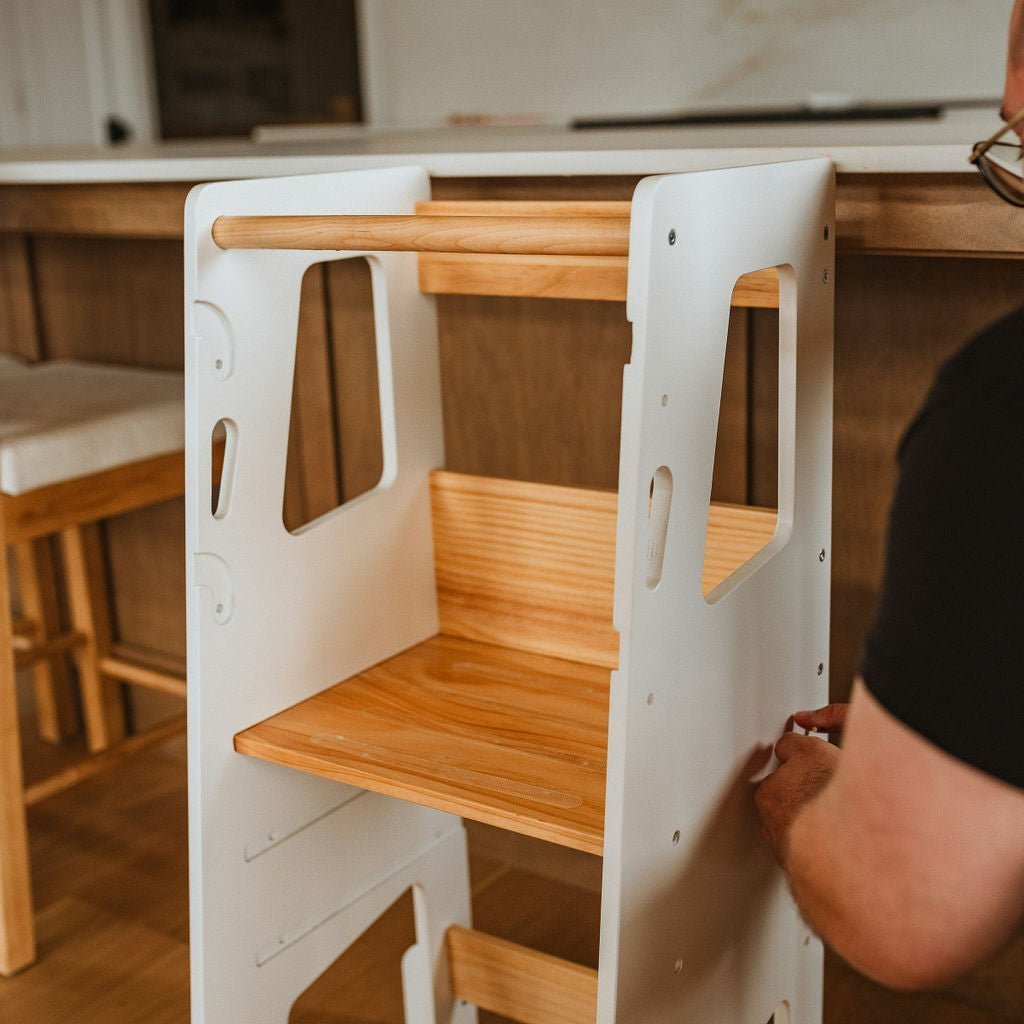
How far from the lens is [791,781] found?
101cm

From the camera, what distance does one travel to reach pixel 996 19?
3.28m

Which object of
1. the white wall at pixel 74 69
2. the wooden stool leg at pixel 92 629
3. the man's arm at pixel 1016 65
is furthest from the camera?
the white wall at pixel 74 69

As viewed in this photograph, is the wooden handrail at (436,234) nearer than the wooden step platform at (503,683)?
Yes

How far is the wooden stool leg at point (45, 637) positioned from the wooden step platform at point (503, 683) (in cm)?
101

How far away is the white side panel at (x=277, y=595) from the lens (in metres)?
1.09

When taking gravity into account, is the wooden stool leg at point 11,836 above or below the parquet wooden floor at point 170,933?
above

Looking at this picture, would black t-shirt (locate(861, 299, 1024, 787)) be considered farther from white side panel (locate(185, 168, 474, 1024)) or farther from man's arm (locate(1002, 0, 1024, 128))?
white side panel (locate(185, 168, 474, 1024))

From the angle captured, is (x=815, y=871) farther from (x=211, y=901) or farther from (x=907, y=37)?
(x=907, y=37)

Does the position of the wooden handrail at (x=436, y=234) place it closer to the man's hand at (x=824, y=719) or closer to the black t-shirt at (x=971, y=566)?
the black t-shirt at (x=971, y=566)

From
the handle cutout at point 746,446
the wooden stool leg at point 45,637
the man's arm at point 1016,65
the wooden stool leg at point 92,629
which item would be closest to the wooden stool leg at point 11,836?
the wooden stool leg at point 92,629

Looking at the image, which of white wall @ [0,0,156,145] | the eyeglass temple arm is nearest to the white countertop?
the eyeglass temple arm

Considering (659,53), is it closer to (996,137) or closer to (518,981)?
(518,981)

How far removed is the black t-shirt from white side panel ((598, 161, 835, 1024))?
0.25 m

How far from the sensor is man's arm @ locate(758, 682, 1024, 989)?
632 mm
